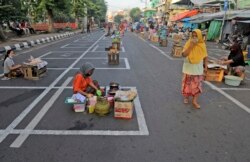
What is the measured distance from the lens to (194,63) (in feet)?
17.9

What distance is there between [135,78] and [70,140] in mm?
4821

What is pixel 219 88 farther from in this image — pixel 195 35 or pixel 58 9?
pixel 58 9

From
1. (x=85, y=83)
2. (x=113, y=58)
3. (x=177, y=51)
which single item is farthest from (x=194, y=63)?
(x=177, y=51)

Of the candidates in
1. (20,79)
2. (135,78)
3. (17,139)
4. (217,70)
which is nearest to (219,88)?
(217,70)

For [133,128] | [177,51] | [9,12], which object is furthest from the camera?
[9,12]

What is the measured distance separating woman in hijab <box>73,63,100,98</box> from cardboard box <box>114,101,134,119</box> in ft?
2.56

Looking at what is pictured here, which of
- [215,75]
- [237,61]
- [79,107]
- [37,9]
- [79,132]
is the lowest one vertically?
[79,132]

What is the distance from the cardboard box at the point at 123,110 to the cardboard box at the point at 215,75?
4.41m

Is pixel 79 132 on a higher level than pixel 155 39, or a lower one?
lower

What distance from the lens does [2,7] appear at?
61.5 ft

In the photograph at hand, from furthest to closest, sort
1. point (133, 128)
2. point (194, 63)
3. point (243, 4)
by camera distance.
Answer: point (243, 4)
point (194, 63)
point (133, 128)

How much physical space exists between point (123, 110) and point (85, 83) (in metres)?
1.28

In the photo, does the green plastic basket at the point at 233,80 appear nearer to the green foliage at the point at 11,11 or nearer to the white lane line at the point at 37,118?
the white lane line at the point at 37,118

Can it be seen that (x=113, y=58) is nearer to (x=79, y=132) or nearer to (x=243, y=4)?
(x=79, y=132)
